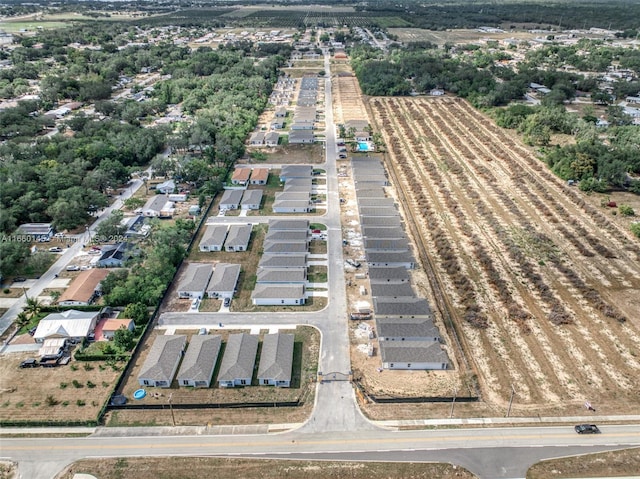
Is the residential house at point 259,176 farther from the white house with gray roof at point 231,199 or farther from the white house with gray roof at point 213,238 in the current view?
the white house with gray roof at point 213,238

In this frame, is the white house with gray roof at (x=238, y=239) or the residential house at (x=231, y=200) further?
the residential house at (x=231, y=200)

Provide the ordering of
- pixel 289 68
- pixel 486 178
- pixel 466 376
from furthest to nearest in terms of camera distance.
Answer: pixel 289 68 < pixel 486 178 < pixel 466 376

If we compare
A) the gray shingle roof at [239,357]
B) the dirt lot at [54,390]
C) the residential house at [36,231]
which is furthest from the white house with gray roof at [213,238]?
the residential house at [36,231]

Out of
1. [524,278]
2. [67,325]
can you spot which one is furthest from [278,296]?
[524,278]

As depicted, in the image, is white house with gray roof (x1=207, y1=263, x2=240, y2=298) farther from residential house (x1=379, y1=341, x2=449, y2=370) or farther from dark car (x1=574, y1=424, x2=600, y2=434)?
dark car (x1=574, y1=424, x2=600, y2=434)

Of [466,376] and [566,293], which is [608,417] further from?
[566,293]

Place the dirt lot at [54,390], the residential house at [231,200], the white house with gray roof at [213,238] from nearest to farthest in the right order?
the dirt lot at [54,390]
the white house with gray roof at [213,238]
the residential house at [231,200]

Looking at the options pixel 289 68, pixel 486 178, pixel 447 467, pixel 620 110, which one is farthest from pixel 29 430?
pixel 289 68
